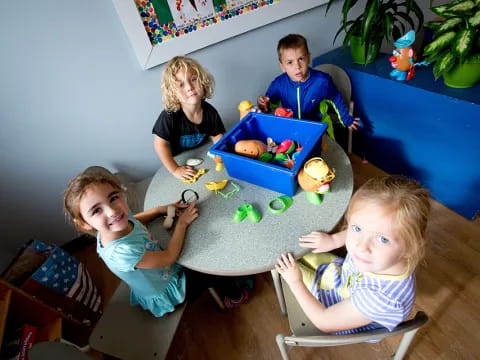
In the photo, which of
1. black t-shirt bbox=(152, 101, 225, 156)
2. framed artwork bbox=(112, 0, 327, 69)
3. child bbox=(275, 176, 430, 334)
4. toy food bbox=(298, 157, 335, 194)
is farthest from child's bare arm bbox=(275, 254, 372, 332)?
framed artwork bbox=(112, 0, 327, 69)

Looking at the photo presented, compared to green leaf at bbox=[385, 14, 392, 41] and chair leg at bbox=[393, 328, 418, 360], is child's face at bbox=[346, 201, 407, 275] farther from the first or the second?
green leaf at bbox=[385, 14, 392, 41]

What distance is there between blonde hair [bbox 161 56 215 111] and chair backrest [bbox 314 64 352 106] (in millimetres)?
870

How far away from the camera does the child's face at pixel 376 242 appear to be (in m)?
0.57

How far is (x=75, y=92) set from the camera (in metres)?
1.33

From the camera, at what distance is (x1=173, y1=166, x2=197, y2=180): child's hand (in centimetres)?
105

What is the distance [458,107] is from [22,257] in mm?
2085

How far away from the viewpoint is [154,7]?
4.19 ft

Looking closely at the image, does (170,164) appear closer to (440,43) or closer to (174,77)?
(174,77)

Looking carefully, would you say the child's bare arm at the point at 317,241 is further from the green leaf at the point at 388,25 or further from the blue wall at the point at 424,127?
the green leaf at the point at 388,25

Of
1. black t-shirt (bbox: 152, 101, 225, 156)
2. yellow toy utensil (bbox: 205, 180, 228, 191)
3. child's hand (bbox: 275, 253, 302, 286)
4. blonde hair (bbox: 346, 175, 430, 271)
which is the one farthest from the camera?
black t-shirt (bbox: 152, 101, 225, 156)

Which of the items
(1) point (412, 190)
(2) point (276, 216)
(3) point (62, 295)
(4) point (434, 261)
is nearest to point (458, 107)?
(4) point (434, 261)

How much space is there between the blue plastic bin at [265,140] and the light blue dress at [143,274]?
37cm

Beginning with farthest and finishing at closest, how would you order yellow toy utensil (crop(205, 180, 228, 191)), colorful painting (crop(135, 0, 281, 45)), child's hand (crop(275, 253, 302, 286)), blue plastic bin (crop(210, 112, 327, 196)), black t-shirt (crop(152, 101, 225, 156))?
colorful painting (crop(135, 0, 281, 45)), black t-shirt (crop(152, 101, 225, 156)), yellow toy utensil (crop(205, 180, 228, 191)), blue plastic bin (crop(210, 112, 327, 196)), child's hand (crop(275, 253, 302, 286))

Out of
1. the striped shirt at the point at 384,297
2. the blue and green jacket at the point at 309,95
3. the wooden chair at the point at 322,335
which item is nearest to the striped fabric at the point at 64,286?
the wooden chair at the point at 322,335
